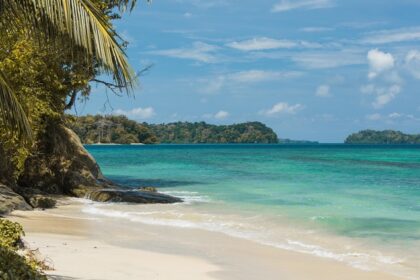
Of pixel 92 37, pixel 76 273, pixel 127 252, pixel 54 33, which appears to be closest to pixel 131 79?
pixel 92 37

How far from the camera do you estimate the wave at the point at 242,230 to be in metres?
11.1

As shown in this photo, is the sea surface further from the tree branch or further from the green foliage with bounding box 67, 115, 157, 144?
the green foliage with bounding box 67, 115, 157, 144

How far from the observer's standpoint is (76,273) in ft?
26.0

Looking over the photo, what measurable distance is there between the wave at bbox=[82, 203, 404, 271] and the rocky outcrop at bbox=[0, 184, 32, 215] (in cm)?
198

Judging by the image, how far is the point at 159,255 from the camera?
10398mm

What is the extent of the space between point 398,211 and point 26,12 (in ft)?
55.0

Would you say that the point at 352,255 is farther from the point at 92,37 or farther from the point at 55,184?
the point at 55,184

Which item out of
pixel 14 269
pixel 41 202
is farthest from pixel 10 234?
pixel 41 202

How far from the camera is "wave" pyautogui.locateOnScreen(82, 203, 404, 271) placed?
11.1 m

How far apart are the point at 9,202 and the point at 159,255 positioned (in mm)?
6432

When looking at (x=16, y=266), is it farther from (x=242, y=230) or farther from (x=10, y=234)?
(x=242, y=230)

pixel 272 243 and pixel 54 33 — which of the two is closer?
pixel 54 33

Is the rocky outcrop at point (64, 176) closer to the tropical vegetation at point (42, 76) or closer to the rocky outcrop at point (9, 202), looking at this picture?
the tropical vegetation at point (42, 76)

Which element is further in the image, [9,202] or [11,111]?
[9,202]
